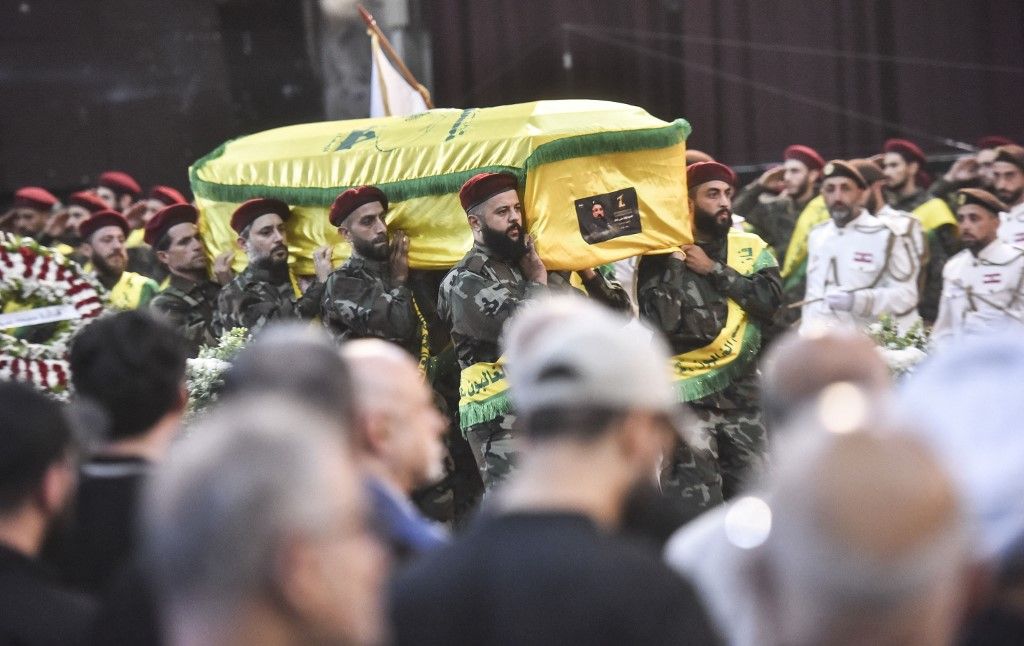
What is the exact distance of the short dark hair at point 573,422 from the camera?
2.21m

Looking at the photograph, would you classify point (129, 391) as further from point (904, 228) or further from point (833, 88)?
point (833, 88)

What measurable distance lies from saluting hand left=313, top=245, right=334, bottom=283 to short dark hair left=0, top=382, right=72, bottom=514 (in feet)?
14.3

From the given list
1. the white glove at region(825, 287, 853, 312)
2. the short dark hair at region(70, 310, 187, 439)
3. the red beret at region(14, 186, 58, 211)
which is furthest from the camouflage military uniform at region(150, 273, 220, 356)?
the short dark hair at region(70, 310, 187, 439)

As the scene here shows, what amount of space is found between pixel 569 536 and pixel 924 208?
8204 mm

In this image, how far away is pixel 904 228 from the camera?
331 inches

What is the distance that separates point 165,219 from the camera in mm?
7457

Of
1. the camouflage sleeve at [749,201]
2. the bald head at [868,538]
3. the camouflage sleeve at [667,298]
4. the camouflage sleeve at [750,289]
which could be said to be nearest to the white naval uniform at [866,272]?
the camouflage sleeve at [750,289]

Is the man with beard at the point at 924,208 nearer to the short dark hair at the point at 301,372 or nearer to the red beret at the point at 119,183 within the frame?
the red beret at the point at 119,183

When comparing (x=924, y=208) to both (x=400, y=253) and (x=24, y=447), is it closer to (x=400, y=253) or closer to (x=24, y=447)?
(x=400, y=253)

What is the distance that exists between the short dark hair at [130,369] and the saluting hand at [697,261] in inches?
153

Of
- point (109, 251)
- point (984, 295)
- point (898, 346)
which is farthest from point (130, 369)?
point (109, 251)

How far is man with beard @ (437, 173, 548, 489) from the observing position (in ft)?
20.2

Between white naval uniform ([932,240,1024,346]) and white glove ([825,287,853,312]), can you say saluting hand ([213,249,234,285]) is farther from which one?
white naval uniform ([932,240,1024,346])

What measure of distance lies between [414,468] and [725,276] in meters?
4.29
